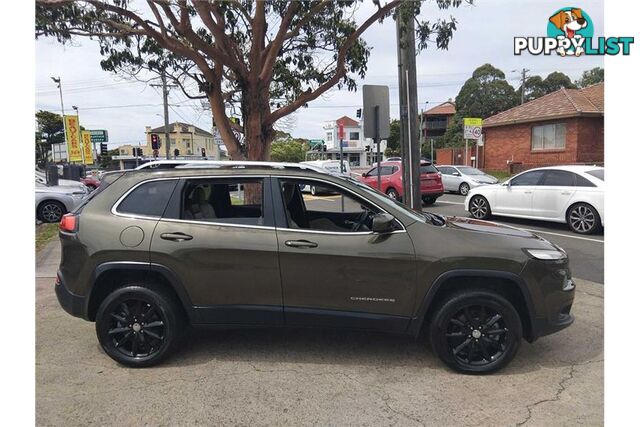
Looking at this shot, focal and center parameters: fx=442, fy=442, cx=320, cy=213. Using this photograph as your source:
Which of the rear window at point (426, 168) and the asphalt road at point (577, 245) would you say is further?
the rear window at point (426, 168)

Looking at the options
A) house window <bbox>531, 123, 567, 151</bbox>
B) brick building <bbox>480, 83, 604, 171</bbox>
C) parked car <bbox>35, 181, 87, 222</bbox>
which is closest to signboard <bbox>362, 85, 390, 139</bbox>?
parked car <bbox>35, 181, 87, 222</bbox>

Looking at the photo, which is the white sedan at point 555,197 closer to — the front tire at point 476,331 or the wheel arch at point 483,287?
the wheel arch at point 483,287

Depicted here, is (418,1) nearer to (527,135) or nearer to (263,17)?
(263,17)

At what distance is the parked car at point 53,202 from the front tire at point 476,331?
12.5 metres

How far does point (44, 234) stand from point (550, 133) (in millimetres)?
25361

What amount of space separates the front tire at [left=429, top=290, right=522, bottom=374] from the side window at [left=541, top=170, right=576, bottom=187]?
25.1 ft

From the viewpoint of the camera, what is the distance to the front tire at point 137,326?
3859mm

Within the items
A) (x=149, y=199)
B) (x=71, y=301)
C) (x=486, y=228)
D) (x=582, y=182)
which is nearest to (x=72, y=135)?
(x=71, y=301)

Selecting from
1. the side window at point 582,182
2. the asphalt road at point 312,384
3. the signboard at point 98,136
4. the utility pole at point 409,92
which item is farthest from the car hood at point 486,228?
the signboard at point 98,136

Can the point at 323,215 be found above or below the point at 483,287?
above

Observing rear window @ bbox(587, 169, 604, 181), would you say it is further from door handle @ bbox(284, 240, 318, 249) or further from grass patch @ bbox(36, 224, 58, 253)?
grass patch @ bbox(36, 224, 58, 253)

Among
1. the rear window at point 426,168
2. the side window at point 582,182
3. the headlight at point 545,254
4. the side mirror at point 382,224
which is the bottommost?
the headlight at point 545,254

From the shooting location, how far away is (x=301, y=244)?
148 inches

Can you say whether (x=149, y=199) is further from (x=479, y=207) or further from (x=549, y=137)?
(x=549, y=137)
